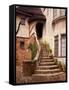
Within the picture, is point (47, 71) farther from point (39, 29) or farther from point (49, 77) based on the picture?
point (39, 29)

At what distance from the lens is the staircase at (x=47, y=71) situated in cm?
207

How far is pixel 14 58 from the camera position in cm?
198

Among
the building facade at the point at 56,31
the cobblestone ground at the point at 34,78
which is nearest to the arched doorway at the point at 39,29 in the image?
the building facade at the point at 56,31

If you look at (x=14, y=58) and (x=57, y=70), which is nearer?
(x=14, y=58)

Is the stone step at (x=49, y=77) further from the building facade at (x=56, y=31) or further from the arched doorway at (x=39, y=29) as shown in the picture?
the arched doorway at (x=39, y=29)

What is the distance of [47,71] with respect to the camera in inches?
82.7

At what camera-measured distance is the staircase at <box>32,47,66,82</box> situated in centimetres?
207

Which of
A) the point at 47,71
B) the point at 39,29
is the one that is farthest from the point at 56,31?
the point at 47,71
